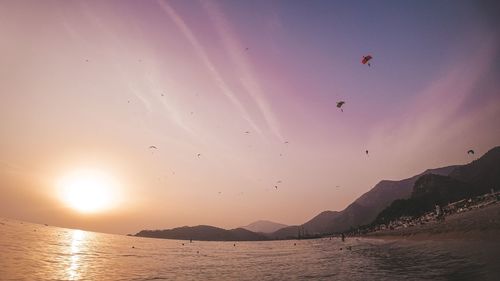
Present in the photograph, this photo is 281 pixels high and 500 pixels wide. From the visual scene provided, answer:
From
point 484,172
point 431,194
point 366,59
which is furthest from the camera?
point 431,194

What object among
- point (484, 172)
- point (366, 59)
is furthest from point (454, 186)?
point (366, 59)

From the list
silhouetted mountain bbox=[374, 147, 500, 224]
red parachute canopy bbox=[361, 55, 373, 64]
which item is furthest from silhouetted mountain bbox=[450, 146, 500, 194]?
red parachute canopy bbox=[361, 55, 373, 64]

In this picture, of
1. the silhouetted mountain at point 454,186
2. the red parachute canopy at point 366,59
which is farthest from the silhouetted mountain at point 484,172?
the red parachute canopy at point 366,59

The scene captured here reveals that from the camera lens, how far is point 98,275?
36.3 meters

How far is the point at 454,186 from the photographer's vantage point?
508ft

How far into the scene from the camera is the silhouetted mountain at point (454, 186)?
464ft

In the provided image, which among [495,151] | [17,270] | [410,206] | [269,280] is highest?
[495,151]

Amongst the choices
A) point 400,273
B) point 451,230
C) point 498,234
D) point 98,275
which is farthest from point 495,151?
point 98,275

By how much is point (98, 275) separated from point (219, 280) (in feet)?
46.7

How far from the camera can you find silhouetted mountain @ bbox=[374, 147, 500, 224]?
141375 millimetres

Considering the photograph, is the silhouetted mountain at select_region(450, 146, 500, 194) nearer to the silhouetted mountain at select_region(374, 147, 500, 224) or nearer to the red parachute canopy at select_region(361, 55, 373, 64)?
the silhouetted mountain at select_region(374, 147, 500, 224)

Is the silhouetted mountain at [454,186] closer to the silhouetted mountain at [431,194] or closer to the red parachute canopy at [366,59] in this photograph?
the silhouetted mountain at [431,194]

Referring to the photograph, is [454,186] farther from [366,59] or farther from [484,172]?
[366,59]

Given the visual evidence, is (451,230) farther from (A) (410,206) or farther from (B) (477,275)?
(A) (410,206)
